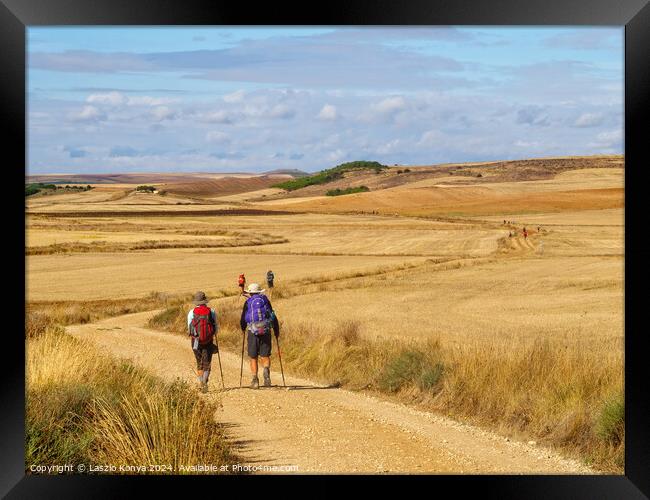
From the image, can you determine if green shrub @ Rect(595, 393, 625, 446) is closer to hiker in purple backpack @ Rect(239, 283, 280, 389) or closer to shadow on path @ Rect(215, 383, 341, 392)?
hiker in purple backpack @ Rect(239, 283, 280, 389)

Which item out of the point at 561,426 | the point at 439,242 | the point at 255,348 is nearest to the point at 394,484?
the point at 561,426

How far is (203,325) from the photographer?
33.7 feet

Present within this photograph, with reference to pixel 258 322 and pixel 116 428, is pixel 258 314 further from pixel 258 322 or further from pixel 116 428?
pixel 116 428

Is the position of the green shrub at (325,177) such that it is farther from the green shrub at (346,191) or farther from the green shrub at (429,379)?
the green shrub at (429,379)

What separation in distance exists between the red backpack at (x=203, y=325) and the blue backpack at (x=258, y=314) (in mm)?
451

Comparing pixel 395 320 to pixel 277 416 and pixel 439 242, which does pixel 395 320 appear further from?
pixel 439 242

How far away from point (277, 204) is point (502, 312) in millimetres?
66983

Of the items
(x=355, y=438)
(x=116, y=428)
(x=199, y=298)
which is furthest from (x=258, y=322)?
(x=116, y=428)

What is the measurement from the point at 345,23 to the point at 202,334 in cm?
481

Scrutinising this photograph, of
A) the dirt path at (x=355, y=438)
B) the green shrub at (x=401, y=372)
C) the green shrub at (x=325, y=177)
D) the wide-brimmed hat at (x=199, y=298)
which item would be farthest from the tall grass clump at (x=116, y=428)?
the green shrub at (x=325, y=177)

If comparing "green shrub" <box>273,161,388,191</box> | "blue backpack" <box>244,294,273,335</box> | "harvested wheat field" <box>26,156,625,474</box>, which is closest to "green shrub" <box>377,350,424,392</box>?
"harvested wheat field" <box>26,156,625,474</box>

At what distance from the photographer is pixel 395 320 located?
82.6 ft

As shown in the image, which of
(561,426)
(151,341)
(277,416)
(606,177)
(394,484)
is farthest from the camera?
(606,177)

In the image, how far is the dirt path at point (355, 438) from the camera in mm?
7164
